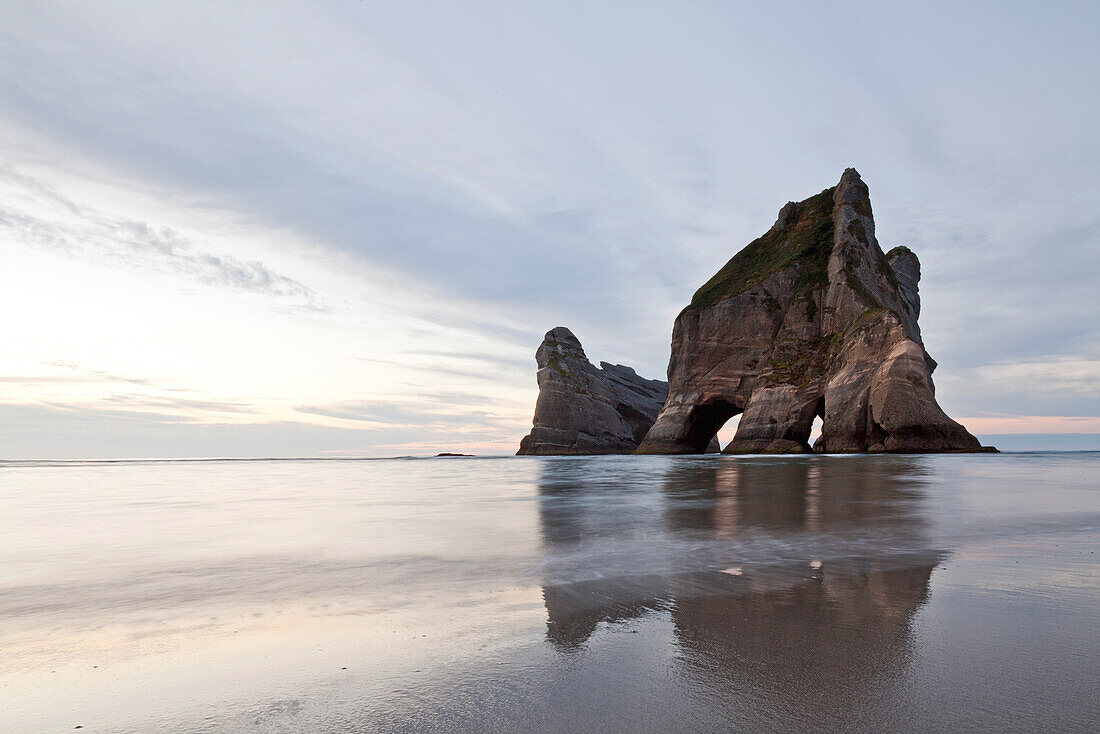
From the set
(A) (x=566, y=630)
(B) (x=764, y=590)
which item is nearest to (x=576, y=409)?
(B) (x=764, y=590)

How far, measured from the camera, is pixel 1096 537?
6.27 m

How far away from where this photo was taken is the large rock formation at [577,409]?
7944cm

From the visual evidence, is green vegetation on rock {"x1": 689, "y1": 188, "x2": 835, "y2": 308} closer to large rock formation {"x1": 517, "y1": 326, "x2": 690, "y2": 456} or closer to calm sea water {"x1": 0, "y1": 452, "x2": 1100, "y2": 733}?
large rock formation {"x1": 517, "y1": 326, "x2": 690, "y2": 456}

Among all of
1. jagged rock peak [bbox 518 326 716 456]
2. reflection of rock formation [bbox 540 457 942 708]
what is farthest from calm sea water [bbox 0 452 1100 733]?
jagged rock peak [bbox 518 326 716 456]

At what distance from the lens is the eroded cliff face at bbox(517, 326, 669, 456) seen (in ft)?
261

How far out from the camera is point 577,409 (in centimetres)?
8025

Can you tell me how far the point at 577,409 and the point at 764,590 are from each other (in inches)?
3002

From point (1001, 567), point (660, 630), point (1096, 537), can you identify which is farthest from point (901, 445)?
point (660, 630)

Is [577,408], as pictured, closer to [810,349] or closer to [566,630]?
[810,349]

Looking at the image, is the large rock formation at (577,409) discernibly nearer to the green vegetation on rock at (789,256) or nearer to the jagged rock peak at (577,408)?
the jagged rock peak at (577,408)

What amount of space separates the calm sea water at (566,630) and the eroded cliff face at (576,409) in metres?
72.1

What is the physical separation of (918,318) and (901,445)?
140ft

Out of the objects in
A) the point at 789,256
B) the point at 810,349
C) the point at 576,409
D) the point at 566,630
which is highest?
the point at 789,256

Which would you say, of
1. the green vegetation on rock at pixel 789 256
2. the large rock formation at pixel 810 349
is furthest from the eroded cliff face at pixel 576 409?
the green vegetation on rock at pixel 789 256
